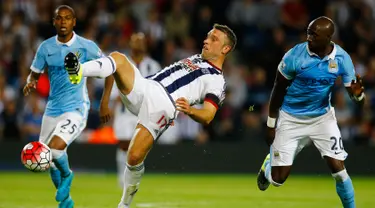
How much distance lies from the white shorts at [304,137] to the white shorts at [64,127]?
2.49 meters

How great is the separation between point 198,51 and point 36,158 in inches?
421

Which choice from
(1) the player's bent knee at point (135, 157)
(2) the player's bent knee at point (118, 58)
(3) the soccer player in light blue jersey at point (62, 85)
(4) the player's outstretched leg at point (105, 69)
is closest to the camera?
(4) the player's outstretched leg at point (105, 69)

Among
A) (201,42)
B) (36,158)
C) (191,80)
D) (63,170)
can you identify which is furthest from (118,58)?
(201,42)

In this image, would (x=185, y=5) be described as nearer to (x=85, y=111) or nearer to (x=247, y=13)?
(x=247, y=13)

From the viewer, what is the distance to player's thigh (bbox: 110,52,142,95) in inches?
355

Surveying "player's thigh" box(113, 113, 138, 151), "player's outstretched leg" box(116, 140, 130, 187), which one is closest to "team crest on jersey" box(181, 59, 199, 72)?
"player's thigh" box(113, 113, 138, 151)

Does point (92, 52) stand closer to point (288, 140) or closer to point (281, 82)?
point (281, 82)

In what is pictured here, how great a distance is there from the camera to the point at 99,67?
8.52m

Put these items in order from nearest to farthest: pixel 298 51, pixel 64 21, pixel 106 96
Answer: pixel 298 51 < pixel 106 96 < pixel 64 21

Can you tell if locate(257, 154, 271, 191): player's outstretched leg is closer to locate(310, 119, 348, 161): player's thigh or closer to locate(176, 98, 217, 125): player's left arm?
locate(310, 119, 348, 161): player's thigh

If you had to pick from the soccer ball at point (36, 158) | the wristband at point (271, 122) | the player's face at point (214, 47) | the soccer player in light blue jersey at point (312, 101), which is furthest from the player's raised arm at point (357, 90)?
the soccer ball at point (36, 158)

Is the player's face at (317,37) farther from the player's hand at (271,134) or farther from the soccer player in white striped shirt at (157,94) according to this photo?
the player's hand at (271,134)

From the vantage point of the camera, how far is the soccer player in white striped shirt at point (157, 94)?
9055mm

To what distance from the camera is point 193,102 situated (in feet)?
31.3
